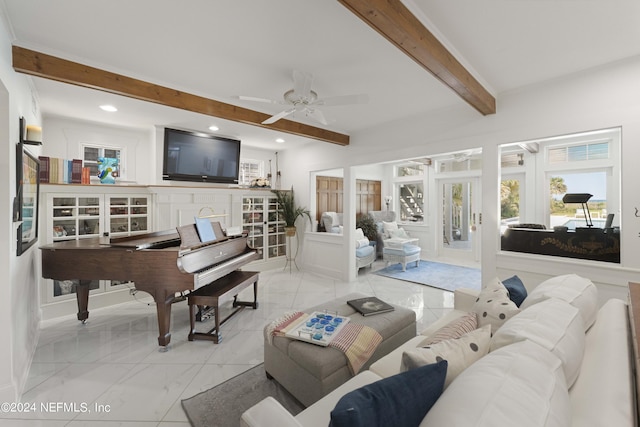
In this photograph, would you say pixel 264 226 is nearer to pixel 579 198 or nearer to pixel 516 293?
pixel 516 293

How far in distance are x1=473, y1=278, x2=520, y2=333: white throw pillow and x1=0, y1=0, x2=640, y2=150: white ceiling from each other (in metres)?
1.79

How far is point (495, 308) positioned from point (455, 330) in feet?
1.18

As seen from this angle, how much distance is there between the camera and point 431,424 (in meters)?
0.70

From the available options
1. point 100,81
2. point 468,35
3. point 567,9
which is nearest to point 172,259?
point 100,81

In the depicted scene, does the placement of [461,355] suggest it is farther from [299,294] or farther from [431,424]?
[299,294]

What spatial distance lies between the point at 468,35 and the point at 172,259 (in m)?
3.00

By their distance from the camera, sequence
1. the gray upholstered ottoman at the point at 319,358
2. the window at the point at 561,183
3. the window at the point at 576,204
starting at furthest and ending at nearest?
the window at the point at 576,204 < the window at the point at 561,183 < the gray upholstered ottoman at the point at 319,358

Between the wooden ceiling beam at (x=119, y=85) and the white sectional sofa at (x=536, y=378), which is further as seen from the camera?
the wooden ceiling beam at (x=119, y=85)

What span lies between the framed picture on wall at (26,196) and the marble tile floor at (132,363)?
3.43 ft

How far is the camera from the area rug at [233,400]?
68.7 inches

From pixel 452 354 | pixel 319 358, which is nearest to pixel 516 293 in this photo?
pixel 452 354

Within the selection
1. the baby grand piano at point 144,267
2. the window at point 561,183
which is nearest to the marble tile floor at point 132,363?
the baby grand piano at point 144,267

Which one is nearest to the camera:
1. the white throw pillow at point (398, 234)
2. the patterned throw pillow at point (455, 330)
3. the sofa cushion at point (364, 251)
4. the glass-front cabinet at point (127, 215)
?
the patterned throw pillow at point (455, 330)

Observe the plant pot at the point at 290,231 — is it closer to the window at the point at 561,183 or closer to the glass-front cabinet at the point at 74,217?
the glass-front cabinet at the point at 74,217
